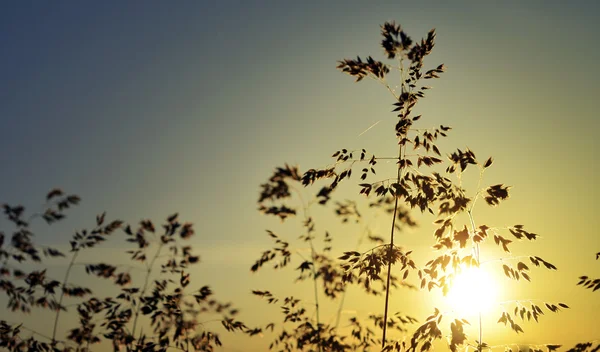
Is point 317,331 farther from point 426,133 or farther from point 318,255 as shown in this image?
point 426,133

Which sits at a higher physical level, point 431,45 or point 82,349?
point 431,45

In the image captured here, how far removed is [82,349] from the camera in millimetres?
10008

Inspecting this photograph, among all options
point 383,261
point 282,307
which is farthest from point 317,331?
point 383,261

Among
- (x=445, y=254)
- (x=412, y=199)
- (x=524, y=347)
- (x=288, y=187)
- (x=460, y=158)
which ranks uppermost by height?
(x=288, y=187)

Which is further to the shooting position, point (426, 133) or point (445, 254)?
point (426, 133)

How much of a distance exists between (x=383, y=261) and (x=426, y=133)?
1.43 m

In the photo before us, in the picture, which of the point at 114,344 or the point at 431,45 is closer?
the point at 431,45

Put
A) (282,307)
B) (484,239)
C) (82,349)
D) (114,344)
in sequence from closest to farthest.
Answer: (484,239) < (282,307) < (114,344) < (82,349)

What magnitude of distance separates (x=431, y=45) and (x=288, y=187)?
11.3ft

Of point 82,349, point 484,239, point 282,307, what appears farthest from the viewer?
point 82,349

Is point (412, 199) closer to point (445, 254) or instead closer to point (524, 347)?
point (445, 254)

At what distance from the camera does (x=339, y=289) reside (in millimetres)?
9086

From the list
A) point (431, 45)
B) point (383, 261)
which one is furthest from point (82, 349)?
point (431, 45)

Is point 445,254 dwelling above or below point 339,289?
below
